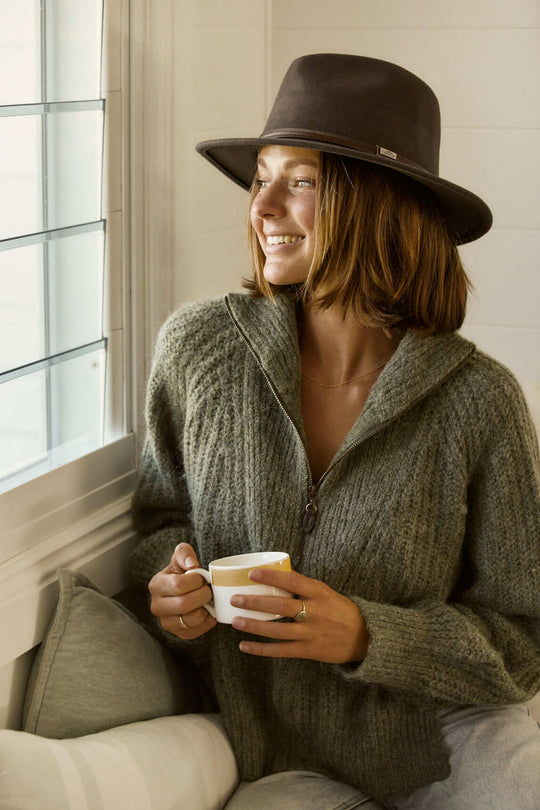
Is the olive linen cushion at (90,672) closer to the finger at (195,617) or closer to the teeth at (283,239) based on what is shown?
the finger at (195,617)

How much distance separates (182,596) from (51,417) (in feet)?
1.36

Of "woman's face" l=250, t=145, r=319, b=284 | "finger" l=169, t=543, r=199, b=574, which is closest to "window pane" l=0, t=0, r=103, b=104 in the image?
"woman's face" l=250, t=145, r=319, b=284

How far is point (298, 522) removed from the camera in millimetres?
1363

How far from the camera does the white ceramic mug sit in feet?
3.76

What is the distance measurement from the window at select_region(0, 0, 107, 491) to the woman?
216 mm

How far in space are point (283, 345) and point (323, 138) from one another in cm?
31

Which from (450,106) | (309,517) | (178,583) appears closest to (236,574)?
(178,583)

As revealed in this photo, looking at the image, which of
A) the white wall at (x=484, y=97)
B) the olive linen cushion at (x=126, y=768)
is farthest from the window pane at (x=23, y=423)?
the white wall at (x=484, y=97)

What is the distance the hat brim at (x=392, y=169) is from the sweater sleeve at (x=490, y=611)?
0.29 m

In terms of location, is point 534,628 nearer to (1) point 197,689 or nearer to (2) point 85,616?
(1) point 197,689

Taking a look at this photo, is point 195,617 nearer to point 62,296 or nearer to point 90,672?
point 90,672

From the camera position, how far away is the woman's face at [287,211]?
4.45 feet

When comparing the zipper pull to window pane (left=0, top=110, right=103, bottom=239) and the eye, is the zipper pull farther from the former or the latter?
window pane (left=0, top=110, right=103, bottom=239)

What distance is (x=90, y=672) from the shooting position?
1308mm
